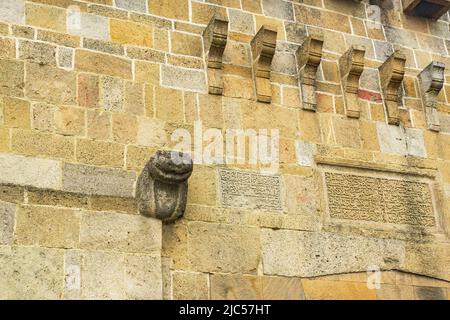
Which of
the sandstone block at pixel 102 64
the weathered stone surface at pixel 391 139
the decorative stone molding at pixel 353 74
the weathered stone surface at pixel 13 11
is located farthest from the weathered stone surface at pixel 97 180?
the weathered stone surface at pixel 391 139

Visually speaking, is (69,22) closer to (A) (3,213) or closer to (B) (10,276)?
(A) (3,213)

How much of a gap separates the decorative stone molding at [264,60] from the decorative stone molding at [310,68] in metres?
0.32

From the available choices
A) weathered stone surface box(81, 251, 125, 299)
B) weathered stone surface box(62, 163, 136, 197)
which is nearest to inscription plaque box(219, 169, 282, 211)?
weathered stone surface box(62, 163, 136, 197)

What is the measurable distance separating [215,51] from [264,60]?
431 millimetres

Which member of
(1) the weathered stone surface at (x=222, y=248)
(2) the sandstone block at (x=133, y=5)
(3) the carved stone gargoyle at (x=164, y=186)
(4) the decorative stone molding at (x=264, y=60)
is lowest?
(1) the weathered stone surface at (x=222, y=248)

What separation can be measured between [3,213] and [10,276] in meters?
0.44

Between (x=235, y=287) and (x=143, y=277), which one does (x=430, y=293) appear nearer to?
(x=235, y=287)

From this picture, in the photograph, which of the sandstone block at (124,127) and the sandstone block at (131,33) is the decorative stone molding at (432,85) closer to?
the sandstone block at (131,33)

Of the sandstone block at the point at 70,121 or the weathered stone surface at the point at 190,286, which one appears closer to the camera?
the weathered stone surface at the point at 190,286

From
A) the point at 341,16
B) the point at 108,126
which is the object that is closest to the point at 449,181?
the point at 341,16

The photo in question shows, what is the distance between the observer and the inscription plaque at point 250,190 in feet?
19.5

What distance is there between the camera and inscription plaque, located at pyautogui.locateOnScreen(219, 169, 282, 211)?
593 centimetres

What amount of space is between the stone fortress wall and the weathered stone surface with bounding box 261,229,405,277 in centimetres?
1

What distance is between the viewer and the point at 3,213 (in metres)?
5.17
